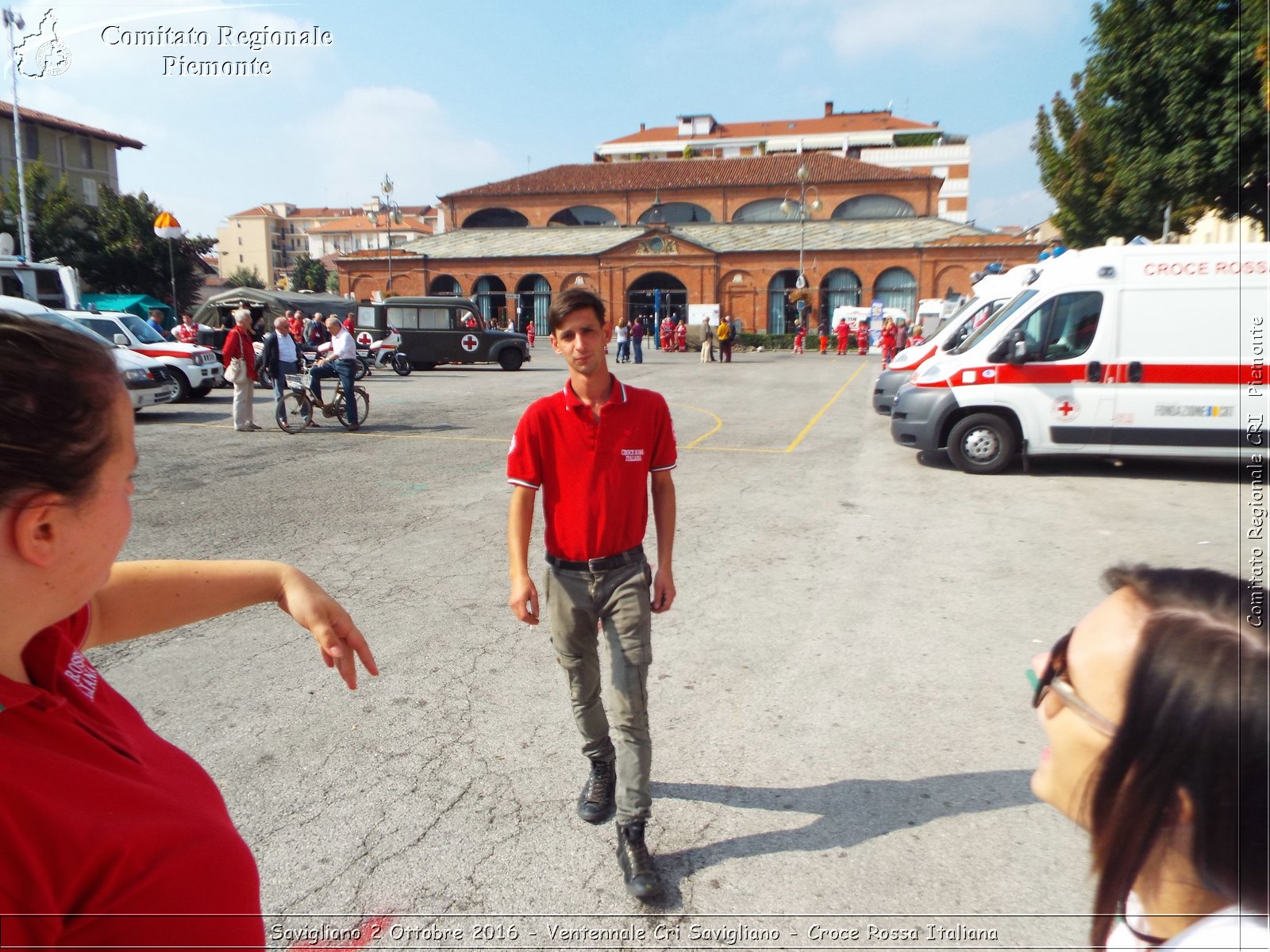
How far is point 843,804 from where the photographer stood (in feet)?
10.9

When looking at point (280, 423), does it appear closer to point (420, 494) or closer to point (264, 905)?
point (420, 494)

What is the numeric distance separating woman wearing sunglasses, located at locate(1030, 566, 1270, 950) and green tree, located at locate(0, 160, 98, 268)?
147 ft

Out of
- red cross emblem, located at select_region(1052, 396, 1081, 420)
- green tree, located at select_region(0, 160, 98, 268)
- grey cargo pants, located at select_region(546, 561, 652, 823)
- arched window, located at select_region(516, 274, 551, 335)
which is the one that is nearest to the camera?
grey cargo pants, located at select_region(546, 561, 652, 823)

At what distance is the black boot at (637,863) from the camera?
108 inches

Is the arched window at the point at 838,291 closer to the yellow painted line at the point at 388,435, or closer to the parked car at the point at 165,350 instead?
the parked car at the point at 165,350

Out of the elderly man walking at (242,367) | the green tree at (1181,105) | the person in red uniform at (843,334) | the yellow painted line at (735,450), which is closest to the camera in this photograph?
the green tree at (1181,105)

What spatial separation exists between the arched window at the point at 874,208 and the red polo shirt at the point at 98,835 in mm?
57878

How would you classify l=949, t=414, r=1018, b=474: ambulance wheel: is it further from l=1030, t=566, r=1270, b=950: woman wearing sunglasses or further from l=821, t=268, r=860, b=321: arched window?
l=821, t=268, r=860, b=321: arched window

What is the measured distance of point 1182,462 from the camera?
10.9 metres

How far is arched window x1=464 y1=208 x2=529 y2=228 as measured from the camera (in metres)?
60.8

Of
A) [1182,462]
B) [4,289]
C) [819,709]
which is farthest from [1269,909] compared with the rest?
[4,289]

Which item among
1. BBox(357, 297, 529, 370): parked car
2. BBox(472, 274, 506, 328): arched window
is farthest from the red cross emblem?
BBox(472, 274, 506, 328): arched window

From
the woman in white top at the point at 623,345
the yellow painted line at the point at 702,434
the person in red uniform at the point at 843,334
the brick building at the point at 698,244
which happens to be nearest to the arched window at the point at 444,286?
the brick building at the point at 698,244

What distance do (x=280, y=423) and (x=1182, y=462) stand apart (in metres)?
13.0
